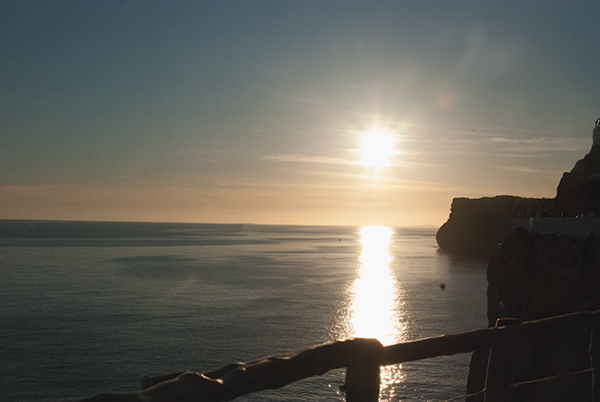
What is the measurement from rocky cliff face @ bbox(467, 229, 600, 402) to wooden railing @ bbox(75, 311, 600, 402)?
531mm

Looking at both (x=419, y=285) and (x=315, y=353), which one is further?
(x=419, y=285)

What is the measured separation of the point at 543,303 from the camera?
83.9 ft

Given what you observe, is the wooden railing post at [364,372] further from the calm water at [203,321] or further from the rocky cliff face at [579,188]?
the rocky cliff face at [579,188]

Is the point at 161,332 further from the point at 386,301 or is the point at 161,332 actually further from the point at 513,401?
the point at 513,401

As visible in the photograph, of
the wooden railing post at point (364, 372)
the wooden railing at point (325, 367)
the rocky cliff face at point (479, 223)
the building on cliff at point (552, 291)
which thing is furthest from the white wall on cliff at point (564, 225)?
the rocky cliff face at point (479, 223)

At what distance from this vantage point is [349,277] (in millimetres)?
91562

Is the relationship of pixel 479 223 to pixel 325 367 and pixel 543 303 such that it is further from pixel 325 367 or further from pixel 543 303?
pixel 325 367

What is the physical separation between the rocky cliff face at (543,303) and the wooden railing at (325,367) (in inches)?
20.9

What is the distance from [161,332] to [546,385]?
143ft

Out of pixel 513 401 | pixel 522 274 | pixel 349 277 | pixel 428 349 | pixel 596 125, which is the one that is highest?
pixel 596 125

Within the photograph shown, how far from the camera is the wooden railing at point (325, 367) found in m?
1.81

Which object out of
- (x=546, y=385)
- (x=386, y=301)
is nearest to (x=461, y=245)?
(x=386, y=301)

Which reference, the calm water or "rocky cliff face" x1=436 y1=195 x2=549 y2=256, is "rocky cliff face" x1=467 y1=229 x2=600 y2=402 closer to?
the calm water

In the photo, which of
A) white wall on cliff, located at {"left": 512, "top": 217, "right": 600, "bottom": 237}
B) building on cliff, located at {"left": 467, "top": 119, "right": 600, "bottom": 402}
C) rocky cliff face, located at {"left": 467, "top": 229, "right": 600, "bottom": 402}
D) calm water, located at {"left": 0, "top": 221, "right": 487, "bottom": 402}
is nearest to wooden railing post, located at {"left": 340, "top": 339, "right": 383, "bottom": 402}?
building on cliff, located at {"left": 467, "top": 119, "right": 600, "bottom": 402}
